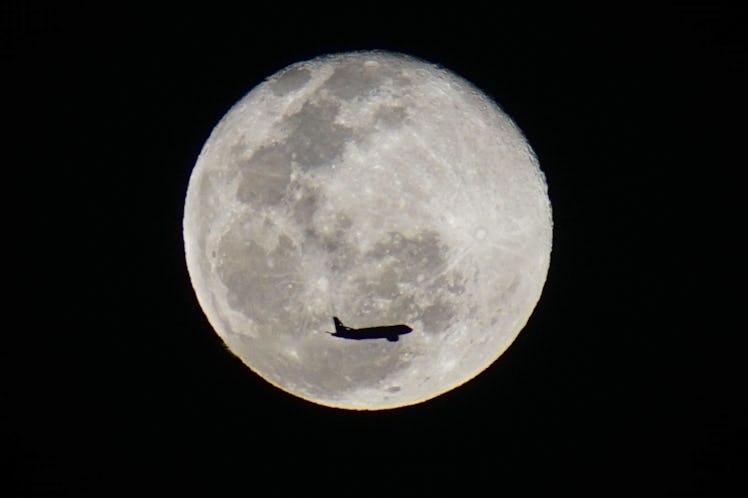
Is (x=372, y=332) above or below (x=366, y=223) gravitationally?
below

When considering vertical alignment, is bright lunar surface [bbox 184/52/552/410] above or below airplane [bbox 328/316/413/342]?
above

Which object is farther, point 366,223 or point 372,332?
point 372,332

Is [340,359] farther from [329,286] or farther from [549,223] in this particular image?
[549,223]

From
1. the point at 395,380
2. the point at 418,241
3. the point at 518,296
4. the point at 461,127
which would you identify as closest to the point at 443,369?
the point at 395,380

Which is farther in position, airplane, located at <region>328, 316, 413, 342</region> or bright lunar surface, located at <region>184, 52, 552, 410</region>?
airplane, located at <region>328, 316, 413, 342</region>
